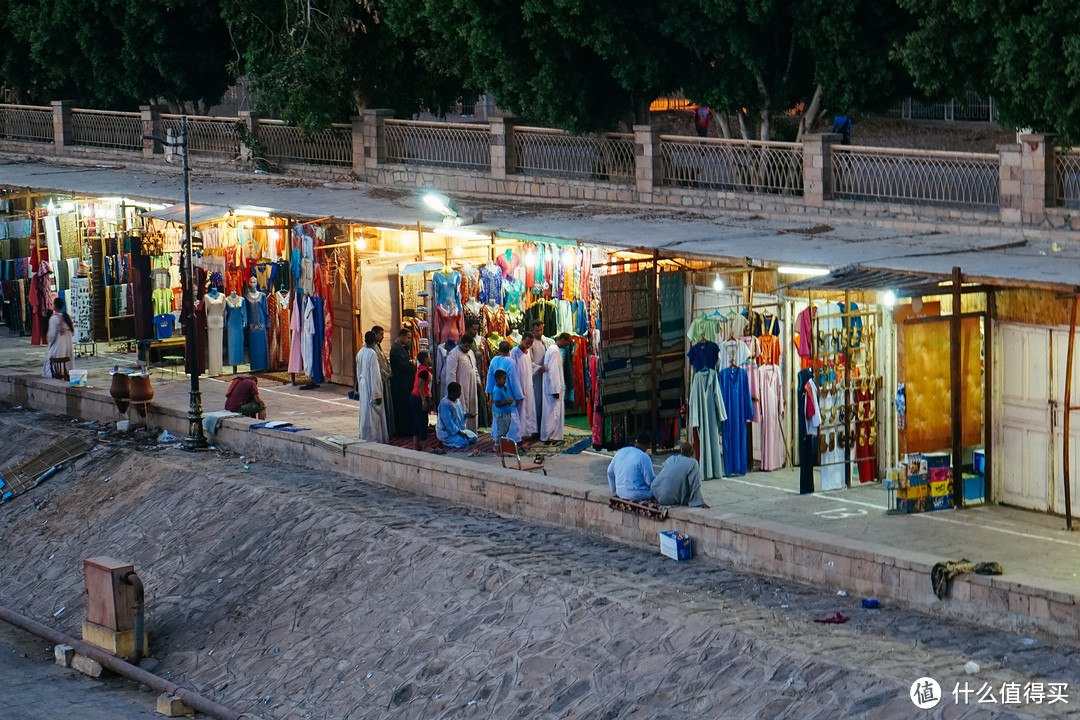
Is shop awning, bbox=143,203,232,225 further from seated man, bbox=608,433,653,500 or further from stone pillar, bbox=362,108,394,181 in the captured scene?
seated man, bbox=608,433,653,500

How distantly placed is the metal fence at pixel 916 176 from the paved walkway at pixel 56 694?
10.3 m

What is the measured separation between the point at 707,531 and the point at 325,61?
14319 millimetres

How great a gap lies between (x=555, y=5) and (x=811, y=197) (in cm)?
522

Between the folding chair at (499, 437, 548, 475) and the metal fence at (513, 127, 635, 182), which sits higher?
the metal fence at (513, 127, 635, 182)

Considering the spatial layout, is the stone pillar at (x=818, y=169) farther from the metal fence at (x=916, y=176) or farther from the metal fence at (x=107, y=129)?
the metal fence at (x=107, y=129)

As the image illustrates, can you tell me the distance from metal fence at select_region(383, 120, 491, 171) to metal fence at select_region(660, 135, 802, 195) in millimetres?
3862

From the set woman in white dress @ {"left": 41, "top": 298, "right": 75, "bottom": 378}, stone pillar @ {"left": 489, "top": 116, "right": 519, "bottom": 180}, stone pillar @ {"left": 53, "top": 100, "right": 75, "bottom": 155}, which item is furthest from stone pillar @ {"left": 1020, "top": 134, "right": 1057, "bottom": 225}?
stone pillar @ {"left": 53, "top": 100, "right": 75, "bottom": 155}

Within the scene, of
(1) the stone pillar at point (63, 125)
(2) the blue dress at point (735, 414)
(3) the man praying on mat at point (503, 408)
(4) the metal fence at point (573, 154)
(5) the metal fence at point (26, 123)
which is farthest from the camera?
(5) the metal fence at point (26, 123)

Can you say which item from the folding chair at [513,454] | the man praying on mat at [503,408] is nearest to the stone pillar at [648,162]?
the man praying on mat at [503,408]

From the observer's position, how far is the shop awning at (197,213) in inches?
945

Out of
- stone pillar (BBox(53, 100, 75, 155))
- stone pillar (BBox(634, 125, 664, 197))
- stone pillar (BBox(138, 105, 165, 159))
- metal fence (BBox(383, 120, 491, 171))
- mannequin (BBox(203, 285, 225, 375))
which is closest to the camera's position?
stone pillar (BBox(634, 125, 664, 197))

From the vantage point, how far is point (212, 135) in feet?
101

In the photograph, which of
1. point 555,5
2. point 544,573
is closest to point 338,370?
point 555,5

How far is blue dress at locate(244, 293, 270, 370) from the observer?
24.7m
